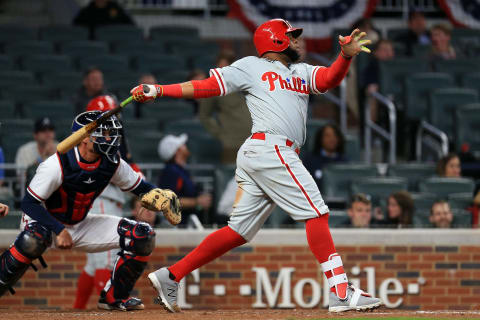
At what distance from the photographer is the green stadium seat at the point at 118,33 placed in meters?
13.4

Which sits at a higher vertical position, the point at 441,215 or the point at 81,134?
the point at 81,134

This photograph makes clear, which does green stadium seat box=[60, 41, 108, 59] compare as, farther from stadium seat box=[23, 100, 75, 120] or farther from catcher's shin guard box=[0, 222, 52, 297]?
catcher's shin guard box=[0, 222, 52, 297]

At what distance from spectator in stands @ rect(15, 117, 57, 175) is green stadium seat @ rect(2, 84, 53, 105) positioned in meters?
1.92

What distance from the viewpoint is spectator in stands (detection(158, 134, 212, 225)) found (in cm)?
967

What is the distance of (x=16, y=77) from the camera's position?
476 inches

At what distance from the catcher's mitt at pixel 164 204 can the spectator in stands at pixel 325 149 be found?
326 centimetres

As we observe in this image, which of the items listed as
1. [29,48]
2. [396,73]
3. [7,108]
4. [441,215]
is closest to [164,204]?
[441,215]

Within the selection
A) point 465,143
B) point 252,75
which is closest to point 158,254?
point 252,75

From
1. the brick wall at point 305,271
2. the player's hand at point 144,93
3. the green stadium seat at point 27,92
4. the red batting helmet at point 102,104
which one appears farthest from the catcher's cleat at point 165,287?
the green stadium seat at point 27,92

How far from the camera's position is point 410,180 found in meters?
10.8

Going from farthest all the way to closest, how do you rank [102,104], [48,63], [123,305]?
[48,63]
[102,104]
[123,305]

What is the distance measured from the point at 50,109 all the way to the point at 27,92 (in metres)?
0.65

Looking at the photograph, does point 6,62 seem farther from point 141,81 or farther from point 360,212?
point 360,212

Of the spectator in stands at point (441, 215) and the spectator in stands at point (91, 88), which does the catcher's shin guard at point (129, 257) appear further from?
the spectator in stands at point (91, 88)
